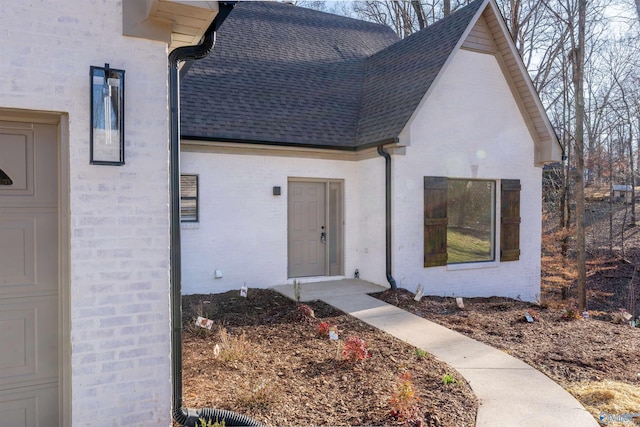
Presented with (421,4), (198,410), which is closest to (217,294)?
(198,410)

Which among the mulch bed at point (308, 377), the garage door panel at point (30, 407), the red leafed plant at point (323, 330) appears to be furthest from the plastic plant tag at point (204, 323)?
the garage door panel at point (30, 407)

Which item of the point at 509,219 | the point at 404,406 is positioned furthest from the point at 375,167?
the point at 404,406

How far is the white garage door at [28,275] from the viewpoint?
3035 millimetres

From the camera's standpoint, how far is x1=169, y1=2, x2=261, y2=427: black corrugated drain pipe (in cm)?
347

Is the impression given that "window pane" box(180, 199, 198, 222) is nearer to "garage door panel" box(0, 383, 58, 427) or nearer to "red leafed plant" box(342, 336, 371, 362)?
"red leafed plant" box(342, 336, 371, 362)

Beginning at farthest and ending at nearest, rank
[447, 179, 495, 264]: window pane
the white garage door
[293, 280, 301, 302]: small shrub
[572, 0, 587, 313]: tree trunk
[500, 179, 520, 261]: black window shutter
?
1. [572, 0, 587, 313]: tree trunk
2. [500, 179, 520, 261]: black window shutter
3. [447, 179, 495, 264]: window pane
4. [293, 280, 301, 302]: small shrub
5. the white garage door

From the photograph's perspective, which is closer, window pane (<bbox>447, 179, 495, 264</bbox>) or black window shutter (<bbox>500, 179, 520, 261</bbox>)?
window pane (<bbox>447, 179, 495, 264</bbox>)

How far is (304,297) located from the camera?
8055 mm

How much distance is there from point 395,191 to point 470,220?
2.18 m

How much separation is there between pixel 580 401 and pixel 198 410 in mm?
3429

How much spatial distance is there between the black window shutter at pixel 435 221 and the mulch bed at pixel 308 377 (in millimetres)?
3151

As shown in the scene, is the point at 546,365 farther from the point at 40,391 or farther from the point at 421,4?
the point at 421,4

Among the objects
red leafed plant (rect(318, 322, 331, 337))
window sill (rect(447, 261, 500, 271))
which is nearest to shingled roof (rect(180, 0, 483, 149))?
window sill (rect(447, 261, 500, 271))

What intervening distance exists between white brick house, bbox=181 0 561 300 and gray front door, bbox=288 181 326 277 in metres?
0.02
